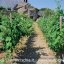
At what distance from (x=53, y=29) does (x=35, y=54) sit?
1387 mm

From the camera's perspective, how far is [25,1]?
228ft

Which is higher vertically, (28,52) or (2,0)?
(2,0)

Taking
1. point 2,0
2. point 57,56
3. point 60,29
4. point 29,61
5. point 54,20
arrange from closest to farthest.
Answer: point 29,61
point 57,56
point 60,29
point 54,20
point 2,0

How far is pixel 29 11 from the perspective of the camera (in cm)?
6116

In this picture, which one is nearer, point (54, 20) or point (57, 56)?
point (57, 56)

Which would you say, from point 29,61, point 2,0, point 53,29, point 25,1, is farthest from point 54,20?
point 25,1

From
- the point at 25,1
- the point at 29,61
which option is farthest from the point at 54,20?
the point at 25,1

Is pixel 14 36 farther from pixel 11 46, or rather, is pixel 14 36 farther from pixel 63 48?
pixel 63 48

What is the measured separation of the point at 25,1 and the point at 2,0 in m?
11.0

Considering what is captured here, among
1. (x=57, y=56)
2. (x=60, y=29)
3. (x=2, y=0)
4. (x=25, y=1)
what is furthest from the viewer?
(x=25, y=1)

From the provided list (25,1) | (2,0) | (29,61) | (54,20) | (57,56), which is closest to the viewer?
(29,61)

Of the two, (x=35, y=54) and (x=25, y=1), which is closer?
(x=35, y=54)

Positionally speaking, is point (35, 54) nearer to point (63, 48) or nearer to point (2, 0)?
point (63, 48)

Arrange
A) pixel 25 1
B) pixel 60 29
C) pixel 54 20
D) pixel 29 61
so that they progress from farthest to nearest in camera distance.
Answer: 1. pixel 25 1
2. pixel 54 20
3. pixel 60 29
4. pixel 29 61
